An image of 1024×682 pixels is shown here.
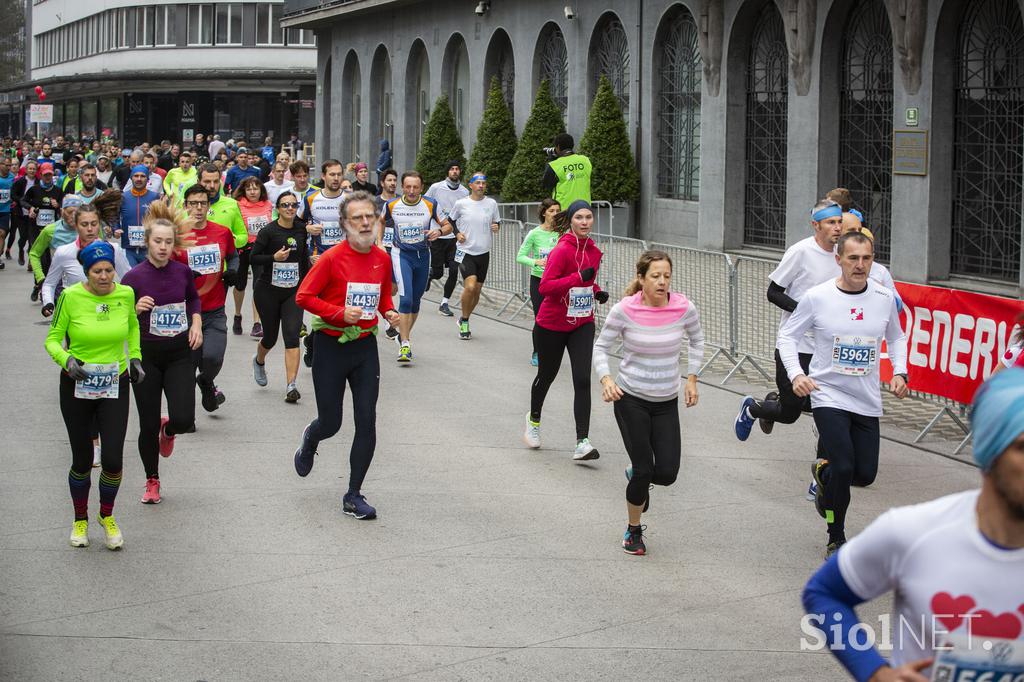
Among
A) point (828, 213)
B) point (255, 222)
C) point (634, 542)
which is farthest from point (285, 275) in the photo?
point (634, 542)

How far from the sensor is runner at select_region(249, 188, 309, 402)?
1259cm

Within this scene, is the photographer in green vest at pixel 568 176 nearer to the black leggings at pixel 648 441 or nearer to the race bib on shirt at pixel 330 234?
the race bib on shirt at pixel 330 234

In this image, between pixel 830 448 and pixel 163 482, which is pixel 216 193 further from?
pixel 830 448

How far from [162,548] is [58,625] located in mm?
1355

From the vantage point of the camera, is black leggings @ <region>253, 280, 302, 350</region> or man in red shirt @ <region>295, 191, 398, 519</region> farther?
black leggings @ <region>253, 280, 302, 350</region>

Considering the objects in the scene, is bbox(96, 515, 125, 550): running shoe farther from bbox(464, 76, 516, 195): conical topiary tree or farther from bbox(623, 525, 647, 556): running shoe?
bbox(464, 76, 516, 195): conical topiary tree

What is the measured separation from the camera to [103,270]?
798 centimetres

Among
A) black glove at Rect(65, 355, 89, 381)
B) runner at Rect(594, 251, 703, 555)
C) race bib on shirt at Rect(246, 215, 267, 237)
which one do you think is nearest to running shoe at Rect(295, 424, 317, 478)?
black glove at Rect(65, 355, 89, 381)

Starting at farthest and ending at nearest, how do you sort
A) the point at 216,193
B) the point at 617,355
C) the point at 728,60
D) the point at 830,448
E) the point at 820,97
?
1. the point at 728,60
2. the point at 820,97
3. the point at 617,355
4. the point at 216,193
5. the point at 830,448

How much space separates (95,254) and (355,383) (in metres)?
1.67

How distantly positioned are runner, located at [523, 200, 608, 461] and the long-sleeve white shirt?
2.46 m

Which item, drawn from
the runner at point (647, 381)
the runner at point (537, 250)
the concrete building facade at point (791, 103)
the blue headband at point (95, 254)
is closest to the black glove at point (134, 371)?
the blue headband at point (95, 254)

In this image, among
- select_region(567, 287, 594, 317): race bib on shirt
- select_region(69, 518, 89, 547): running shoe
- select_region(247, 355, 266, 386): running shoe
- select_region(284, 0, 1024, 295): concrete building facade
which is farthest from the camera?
select_region(284, 0, 1024, 295): concrete building facade

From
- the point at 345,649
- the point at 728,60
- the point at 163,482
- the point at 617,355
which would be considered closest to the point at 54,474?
the point at 163,482
